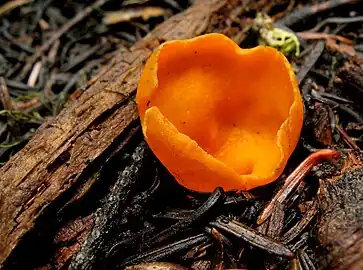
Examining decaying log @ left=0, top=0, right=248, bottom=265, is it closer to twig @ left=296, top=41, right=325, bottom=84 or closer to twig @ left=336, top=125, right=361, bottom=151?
twig @ left=296, top=41, right=325, bottom=84

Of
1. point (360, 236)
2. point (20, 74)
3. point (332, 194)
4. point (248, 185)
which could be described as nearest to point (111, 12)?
point (20, 74)

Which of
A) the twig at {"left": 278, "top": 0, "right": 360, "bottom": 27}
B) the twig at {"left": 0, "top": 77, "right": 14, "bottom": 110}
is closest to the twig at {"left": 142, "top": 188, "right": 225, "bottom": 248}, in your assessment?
the twig at {"left": 0, "top": 77, "right": 14, "bottom": 110}

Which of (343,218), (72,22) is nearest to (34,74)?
(72,22)

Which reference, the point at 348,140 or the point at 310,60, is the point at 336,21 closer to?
the point at 310,60

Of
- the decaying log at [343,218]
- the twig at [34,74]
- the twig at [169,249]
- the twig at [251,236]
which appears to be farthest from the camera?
the twig at [34,74]

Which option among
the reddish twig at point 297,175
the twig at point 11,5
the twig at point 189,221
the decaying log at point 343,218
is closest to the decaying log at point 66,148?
the twig at point 189,221

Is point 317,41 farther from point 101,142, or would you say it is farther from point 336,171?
point 101,142

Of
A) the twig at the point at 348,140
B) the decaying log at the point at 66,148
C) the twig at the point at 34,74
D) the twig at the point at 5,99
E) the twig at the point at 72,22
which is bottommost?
the twig at the point at 34,74

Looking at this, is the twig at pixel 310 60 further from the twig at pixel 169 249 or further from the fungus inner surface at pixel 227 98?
the twig at pixel 169 249
